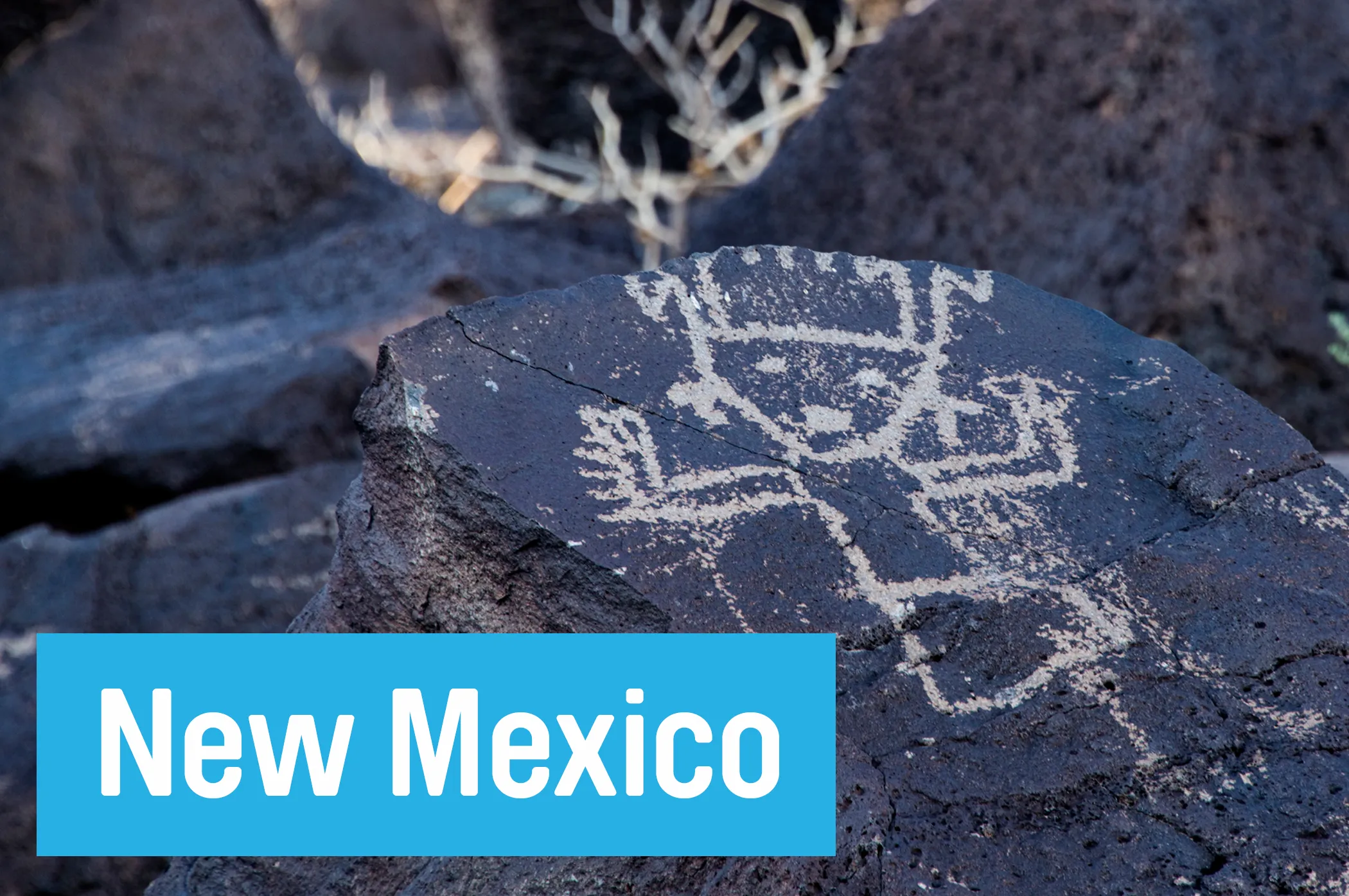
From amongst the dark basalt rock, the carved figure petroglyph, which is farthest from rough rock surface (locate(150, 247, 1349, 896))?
the dark basalt rock

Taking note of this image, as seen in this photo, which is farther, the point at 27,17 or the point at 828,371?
the point at 27,17

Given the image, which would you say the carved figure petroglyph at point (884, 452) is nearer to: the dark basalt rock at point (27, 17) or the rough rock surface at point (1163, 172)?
the rough rock surface at point (1163, 172)

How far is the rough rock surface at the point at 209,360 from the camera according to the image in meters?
3.08

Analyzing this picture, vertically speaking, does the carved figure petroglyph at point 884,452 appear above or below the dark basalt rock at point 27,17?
below

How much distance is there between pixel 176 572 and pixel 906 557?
1.51m

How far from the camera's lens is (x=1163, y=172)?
10.0 ft

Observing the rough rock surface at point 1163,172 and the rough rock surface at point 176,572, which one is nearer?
the rough rock surface at point 176,572

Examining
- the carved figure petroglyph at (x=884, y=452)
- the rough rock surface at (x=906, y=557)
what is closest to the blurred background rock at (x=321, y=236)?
the rough rock surface at (x=906, y=557)

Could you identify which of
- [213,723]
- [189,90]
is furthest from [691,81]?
[213,723]

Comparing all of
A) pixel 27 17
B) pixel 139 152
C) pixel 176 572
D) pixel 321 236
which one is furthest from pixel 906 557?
pixel 27 17

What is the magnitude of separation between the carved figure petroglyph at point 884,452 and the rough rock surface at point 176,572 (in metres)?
1.12

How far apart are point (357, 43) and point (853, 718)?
11364 mm

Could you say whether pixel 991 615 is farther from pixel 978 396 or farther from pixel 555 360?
pixel 555 360

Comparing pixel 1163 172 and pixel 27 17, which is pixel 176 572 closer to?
pixel 1163 172
